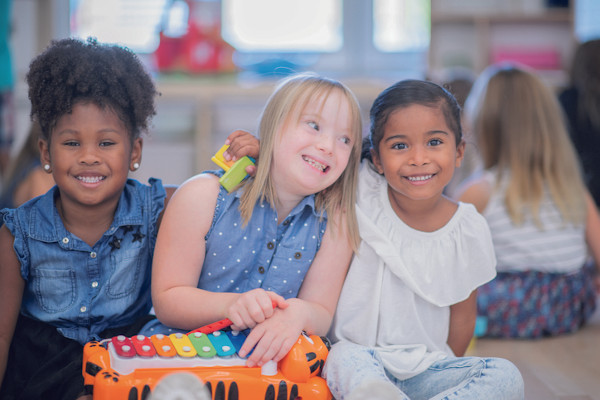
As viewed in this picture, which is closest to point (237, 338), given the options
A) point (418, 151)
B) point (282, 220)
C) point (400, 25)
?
point (282, 220)

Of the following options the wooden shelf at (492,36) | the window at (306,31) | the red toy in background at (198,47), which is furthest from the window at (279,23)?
the wooden shelf at (492,36)

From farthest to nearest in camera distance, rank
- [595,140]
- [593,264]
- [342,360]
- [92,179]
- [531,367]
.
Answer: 1. [595,140]
2. [593,264]
3. [531,367]
4. [92,179]
5. [342,360]

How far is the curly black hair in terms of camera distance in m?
1.23

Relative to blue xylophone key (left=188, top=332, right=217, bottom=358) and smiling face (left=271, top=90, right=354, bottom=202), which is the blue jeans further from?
smiling face (left=271, top=90, right=354, bottom=202)

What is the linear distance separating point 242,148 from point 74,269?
15.5 inches

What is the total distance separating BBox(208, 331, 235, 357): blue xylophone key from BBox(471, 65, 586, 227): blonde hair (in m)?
1.12

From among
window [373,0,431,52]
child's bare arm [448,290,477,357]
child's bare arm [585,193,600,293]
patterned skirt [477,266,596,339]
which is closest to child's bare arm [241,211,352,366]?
child's bare arm [448,290,477,357]

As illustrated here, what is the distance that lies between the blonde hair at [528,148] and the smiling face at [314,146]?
0.82m

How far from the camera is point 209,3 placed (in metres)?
3.61

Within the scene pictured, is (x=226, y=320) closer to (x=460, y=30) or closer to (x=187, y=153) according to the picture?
(x=187, y=153)

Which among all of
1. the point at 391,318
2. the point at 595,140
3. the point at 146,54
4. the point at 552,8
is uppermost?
the point at 552,8

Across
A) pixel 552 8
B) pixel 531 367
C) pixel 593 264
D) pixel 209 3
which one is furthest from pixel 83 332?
pixel 552 8

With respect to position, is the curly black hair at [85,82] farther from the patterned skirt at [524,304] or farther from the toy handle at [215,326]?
the patterned skirt at [524,304]

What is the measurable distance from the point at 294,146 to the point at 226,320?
1.15 feet
